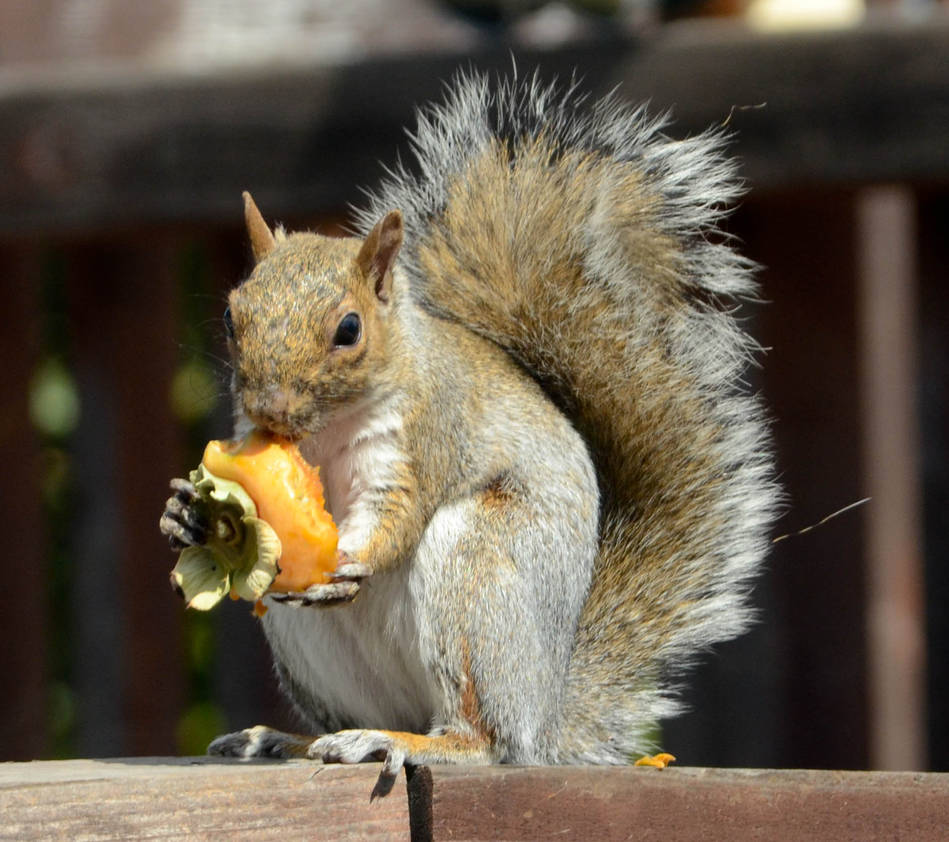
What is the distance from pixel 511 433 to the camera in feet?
7.17

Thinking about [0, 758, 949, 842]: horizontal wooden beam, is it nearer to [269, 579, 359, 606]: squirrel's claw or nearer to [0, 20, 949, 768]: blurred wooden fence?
[269, 579, 359, 606]: squirrel's claw

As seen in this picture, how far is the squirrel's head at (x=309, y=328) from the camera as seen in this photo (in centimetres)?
190

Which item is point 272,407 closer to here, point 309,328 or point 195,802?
point 309,328

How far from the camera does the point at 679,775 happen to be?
1716 mm

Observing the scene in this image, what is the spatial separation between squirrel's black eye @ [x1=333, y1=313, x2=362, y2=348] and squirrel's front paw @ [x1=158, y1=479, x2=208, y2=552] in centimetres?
25

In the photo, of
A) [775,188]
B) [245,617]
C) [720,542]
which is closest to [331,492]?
[720,542]

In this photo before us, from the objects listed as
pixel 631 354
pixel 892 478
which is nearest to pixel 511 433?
pixel 631 354

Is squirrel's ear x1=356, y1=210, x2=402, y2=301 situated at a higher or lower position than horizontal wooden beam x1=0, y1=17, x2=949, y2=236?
lower

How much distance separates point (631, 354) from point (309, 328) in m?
0.52

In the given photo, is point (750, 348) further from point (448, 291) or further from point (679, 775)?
point (679, 775)

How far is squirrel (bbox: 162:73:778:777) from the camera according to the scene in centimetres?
201

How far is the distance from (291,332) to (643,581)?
0.64m

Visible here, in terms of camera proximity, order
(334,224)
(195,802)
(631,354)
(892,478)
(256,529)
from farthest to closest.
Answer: (892,478) < (334,224) < (631,354) < (256,529) < (195,802)

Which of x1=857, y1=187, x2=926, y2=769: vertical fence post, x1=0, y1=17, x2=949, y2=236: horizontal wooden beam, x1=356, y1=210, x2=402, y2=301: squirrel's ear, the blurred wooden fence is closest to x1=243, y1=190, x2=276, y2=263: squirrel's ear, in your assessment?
x1=356, y1=210, x2=402, y2=301: squirrel's ear
